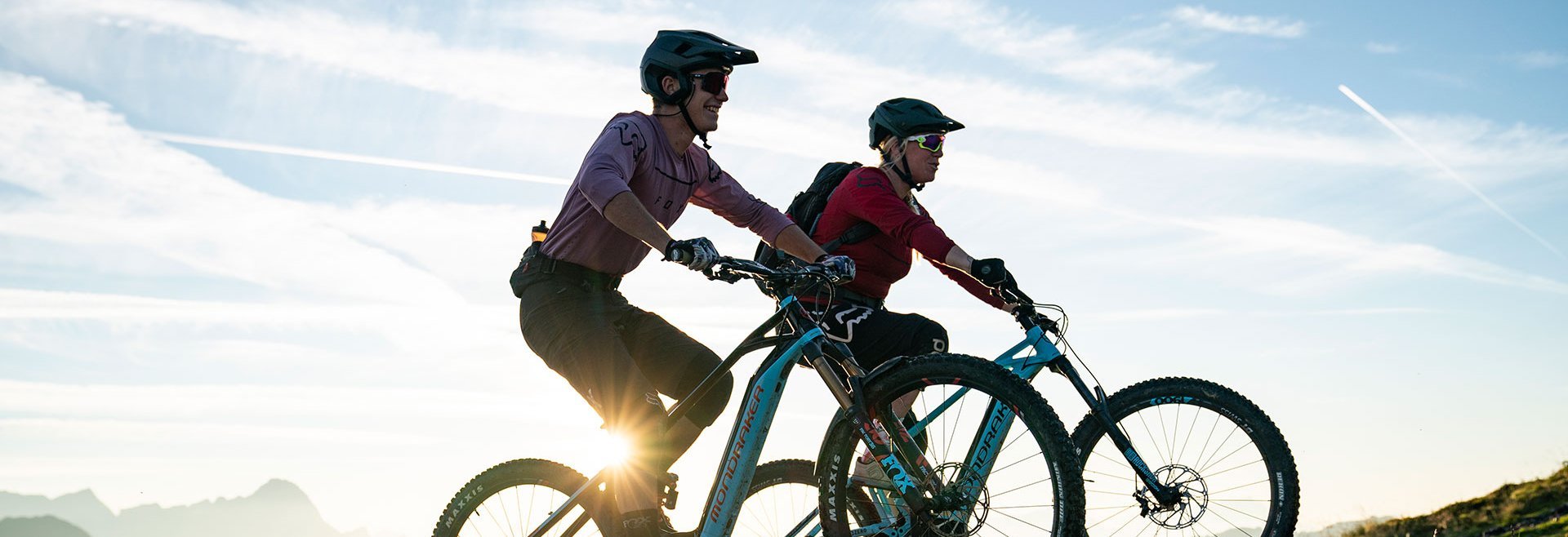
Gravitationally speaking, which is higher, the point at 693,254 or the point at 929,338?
the point at 929,338

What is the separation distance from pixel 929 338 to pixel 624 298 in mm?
1800

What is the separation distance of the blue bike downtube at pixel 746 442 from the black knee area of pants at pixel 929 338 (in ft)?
5.10

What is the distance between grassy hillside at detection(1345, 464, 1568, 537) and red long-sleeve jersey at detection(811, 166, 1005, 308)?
806 cm

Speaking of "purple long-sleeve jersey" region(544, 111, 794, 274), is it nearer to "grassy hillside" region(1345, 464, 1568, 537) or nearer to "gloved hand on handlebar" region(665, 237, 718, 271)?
"gloved hand on handlebar" region(665, 237, 718, 271)

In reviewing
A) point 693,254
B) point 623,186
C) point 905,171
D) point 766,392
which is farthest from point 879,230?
point 693,254

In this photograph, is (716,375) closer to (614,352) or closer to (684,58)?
(614,352)

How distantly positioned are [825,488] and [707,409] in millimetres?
842

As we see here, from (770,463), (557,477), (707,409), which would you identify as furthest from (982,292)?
(557,477)

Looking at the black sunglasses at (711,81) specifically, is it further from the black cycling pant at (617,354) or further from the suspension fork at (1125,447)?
the suspension fork at (1125,447)

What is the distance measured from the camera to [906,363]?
5.03 meters

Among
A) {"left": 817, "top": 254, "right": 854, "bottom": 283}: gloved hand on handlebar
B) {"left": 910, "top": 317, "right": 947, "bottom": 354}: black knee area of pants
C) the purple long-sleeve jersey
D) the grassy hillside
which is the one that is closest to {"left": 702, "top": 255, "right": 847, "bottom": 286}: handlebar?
{"left": 817, "top": 254, "right": 854, "bottom": 283}: gloved hand on handlebar

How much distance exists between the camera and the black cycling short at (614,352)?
565cm

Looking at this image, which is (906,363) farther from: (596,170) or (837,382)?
(596,170)

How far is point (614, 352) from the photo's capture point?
223 inches
